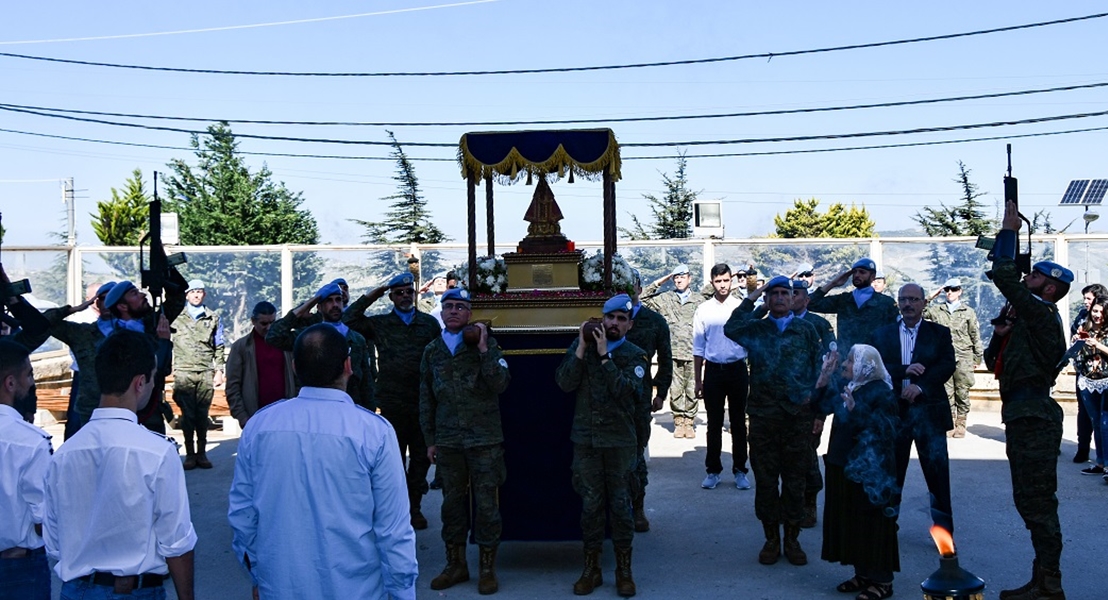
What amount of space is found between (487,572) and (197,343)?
612 cm

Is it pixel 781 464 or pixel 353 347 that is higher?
pixel 353 347

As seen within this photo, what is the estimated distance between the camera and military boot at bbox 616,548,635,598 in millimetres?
6785

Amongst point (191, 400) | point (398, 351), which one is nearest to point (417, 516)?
point (398, 351)

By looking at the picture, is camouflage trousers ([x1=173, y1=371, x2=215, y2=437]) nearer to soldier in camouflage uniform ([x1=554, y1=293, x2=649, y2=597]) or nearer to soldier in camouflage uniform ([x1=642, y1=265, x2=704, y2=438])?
soldier in camouflage uniform ([x1=642, y1=265, x2=704, y2=438])

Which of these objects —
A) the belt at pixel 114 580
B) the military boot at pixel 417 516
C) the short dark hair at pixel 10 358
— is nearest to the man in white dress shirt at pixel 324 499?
the belt at pixel 114 580

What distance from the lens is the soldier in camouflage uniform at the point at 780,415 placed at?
7.45 metres

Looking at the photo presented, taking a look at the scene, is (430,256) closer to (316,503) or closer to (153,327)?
(153,327)

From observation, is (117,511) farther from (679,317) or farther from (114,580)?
(679,317)

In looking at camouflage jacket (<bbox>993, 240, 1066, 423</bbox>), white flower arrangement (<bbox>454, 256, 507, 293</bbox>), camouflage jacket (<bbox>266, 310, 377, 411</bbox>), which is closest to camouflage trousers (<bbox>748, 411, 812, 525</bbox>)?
camouflage jacket (<bbox>993, 240, 1066, 423</bbox>)

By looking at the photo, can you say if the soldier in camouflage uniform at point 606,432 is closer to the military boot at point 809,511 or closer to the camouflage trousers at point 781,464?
the camouflage trousers at point 781,464

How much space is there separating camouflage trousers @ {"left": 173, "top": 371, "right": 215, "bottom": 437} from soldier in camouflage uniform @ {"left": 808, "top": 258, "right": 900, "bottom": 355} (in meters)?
6.72


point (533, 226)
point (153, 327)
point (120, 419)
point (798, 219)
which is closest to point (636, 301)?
point (533, 226)

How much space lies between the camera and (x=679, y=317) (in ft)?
43.3

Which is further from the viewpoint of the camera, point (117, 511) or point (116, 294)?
point (116, 294)
